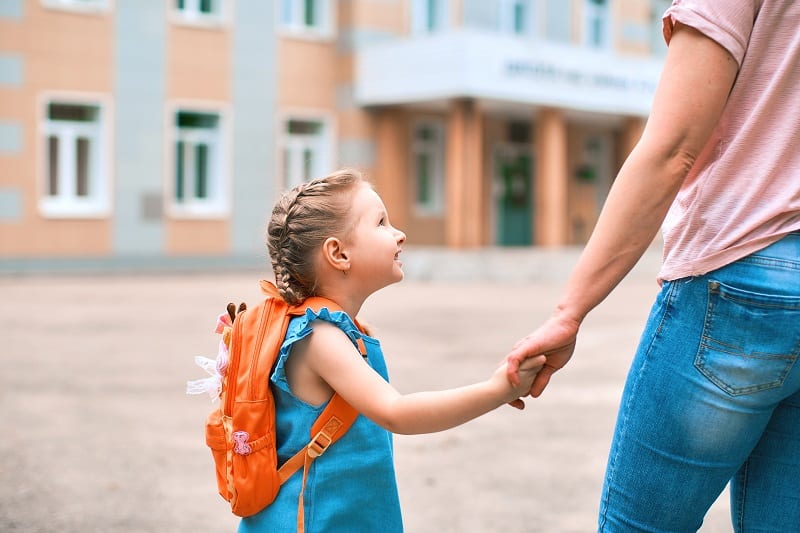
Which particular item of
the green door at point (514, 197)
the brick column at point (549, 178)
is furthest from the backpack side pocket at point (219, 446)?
the green door at point (514, 197)

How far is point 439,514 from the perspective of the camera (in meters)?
4.26

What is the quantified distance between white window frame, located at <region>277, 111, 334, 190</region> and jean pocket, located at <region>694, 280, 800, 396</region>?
2209 cm

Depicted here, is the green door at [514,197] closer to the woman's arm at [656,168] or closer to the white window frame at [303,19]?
the white window frame at [303,19]

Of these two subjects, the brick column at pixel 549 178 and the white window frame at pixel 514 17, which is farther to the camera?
the white window frame at pixel 514 17

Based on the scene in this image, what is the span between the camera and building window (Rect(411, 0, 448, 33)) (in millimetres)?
25469

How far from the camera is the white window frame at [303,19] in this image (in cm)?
2383

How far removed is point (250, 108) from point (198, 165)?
1.71m

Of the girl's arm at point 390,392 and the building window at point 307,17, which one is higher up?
the building window at point 307,17

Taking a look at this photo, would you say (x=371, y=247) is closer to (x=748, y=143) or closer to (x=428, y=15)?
(x=748, y=143)

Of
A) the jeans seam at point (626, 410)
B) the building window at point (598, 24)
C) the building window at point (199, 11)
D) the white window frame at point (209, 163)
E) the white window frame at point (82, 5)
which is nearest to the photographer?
the jeans seam at point (626, 410)

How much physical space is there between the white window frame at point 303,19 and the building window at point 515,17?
15.3ft

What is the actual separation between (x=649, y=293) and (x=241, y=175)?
377 inches

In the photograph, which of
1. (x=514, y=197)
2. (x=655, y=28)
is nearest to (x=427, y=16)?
(x=514, y=197)

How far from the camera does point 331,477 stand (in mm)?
2082
